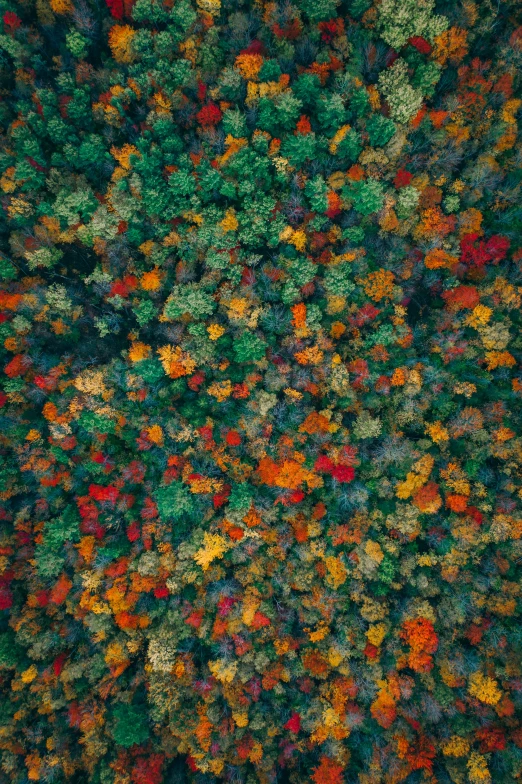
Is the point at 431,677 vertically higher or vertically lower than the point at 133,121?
lower

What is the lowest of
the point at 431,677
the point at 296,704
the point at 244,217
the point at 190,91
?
the point at 296,704

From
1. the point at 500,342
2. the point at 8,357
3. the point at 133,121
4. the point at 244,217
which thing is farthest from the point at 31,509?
the point at 500,342

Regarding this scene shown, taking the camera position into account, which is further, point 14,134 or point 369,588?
point 369,588

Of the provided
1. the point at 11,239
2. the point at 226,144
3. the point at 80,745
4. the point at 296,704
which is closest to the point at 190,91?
the point at 226,144

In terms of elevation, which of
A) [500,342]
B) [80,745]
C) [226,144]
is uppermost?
[226,144]

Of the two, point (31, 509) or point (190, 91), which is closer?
point (190, 91)

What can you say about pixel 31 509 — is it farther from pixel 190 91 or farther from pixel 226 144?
pixel 190 91

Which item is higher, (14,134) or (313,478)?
(14,134)

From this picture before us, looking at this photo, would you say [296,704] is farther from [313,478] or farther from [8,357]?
[8,357]
